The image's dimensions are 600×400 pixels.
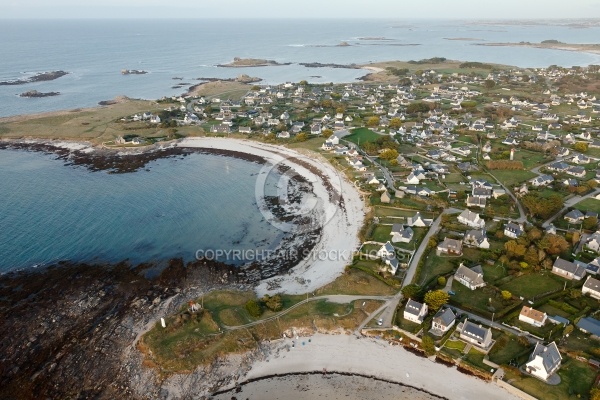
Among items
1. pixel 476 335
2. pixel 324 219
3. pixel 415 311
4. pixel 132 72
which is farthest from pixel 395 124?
pixel 132 72

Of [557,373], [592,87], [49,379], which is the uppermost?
[592,87]

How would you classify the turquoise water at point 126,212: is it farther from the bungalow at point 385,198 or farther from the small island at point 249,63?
the small island at point 249,63

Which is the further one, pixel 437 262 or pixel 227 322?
pixel 437 262

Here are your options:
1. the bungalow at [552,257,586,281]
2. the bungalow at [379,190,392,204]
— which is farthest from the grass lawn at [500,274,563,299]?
the bungalow at [379,190,392,204]

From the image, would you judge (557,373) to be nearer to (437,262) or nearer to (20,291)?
(437,262)

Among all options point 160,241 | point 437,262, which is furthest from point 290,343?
point 160,241

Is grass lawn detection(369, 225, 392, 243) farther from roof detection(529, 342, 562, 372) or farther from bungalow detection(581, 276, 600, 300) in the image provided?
roof detection(529, 342, 562, 372)

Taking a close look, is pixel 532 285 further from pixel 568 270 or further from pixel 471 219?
pixel 471 219
